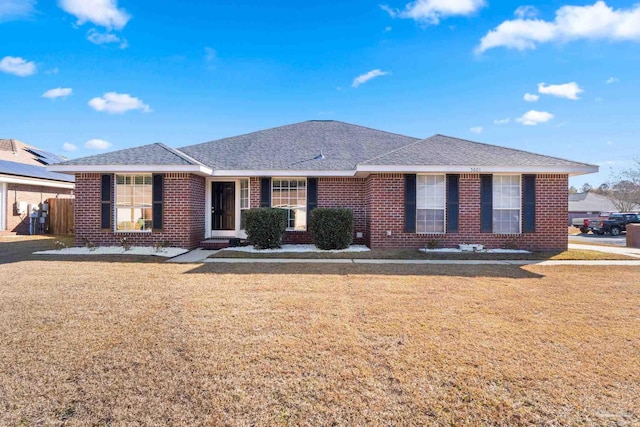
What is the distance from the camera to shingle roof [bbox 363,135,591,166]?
11359mm

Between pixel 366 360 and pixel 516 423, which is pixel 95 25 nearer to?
pixel 366 360

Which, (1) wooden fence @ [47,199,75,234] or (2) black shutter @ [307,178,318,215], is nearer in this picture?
(2) black shutter @ [307,178,318,215]

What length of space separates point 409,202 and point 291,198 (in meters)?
4.42

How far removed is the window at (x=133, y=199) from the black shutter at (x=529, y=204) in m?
12.9

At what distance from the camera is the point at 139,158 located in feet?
39.2

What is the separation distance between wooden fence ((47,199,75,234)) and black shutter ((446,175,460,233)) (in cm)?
1965

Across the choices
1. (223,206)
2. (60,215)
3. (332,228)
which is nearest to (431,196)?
(332,228)

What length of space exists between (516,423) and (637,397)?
1.25 meters

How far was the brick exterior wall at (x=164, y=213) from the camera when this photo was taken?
11.8 meters

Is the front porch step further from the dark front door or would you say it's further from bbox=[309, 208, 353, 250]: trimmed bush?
bbox=[309, 208, 353, 250]: trimmed bush

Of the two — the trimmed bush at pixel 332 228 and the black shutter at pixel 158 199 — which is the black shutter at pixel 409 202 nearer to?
the trimmed bush at pixel 332 228

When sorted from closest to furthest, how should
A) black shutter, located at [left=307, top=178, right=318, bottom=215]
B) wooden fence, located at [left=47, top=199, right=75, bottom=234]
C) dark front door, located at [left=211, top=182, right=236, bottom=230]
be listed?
1. black shutter, located at [left=307, top=178, right=318, bottom=215]
2. dark front door, located at [left=211, top=182, right=236, bottom=230]
3. wooden fence, located at [left=47, top=199, right=75, bottom=234]

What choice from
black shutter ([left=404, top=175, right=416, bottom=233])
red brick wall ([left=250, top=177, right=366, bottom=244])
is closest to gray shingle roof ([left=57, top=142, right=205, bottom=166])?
red brick wall ([left=250, top=177, right=366, bottom=244])

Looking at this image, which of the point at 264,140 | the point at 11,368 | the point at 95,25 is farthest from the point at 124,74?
the point at 11,368
